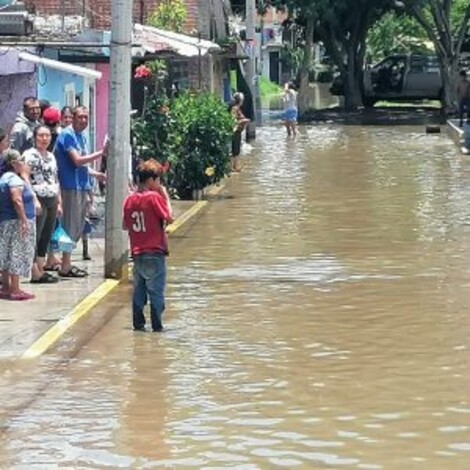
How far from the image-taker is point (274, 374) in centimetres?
1112

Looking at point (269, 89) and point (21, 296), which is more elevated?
point (269, 89)

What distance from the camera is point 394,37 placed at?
91000 mm

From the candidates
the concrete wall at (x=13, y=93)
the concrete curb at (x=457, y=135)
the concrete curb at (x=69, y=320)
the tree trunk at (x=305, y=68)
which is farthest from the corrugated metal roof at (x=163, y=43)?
the tree trunk at (x=305, y=68)

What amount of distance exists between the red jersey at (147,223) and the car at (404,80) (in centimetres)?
4962

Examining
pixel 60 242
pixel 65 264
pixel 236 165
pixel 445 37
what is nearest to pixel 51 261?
pixel 65 264

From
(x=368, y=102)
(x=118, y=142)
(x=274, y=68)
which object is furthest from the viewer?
(x=274, y=68)

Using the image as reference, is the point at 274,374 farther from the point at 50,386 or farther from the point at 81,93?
the point at 81,93

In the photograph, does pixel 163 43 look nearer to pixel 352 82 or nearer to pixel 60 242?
pixel 60 242

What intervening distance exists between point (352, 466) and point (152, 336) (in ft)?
14.7

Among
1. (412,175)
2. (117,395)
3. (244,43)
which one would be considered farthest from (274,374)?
(244,43)

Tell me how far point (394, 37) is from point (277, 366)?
8102 cm

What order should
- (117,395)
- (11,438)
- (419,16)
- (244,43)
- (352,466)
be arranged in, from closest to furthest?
(352,466) → (11,438) → (117,395) → (244,43) → (419,16)

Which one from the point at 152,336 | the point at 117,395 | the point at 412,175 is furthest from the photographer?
the point at 412,175

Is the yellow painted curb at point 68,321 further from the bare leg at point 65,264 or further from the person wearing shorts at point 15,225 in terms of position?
the person wearing shorts at point 15,225
